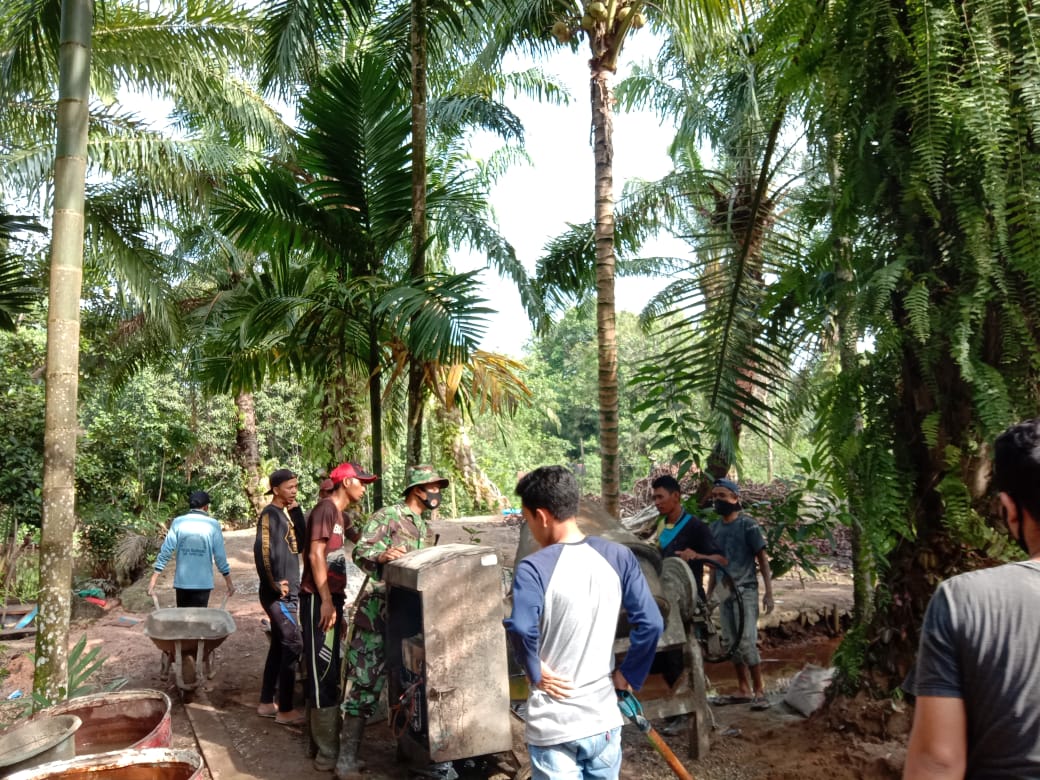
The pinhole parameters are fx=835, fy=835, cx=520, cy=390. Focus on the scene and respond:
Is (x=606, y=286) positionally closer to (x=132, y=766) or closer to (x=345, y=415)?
(x=345, y=415)

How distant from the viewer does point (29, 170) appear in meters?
13.4

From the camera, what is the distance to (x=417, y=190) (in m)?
7.75

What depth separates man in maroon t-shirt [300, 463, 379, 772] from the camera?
17.4ft

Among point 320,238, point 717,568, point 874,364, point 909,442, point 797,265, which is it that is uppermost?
point 320,238

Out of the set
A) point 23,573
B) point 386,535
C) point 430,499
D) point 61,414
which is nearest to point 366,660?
point 386,535

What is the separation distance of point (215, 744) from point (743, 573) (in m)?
4.09

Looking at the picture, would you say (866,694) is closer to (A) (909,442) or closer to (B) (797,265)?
(A) (909,442)

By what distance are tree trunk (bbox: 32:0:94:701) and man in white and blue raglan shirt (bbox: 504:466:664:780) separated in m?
3.66

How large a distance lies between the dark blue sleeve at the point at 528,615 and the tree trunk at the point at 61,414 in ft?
12.1

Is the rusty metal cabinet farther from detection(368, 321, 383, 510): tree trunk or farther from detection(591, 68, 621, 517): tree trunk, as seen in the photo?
detection(591, 68, 621, 517): tree trunk

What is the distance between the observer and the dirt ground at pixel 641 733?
15.6ft

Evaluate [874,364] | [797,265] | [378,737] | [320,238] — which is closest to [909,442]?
[874,364]

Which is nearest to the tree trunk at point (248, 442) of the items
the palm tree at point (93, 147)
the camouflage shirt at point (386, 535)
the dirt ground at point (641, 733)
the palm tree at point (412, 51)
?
the palm tree at point (93, 147)

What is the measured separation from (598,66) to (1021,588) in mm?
8063
